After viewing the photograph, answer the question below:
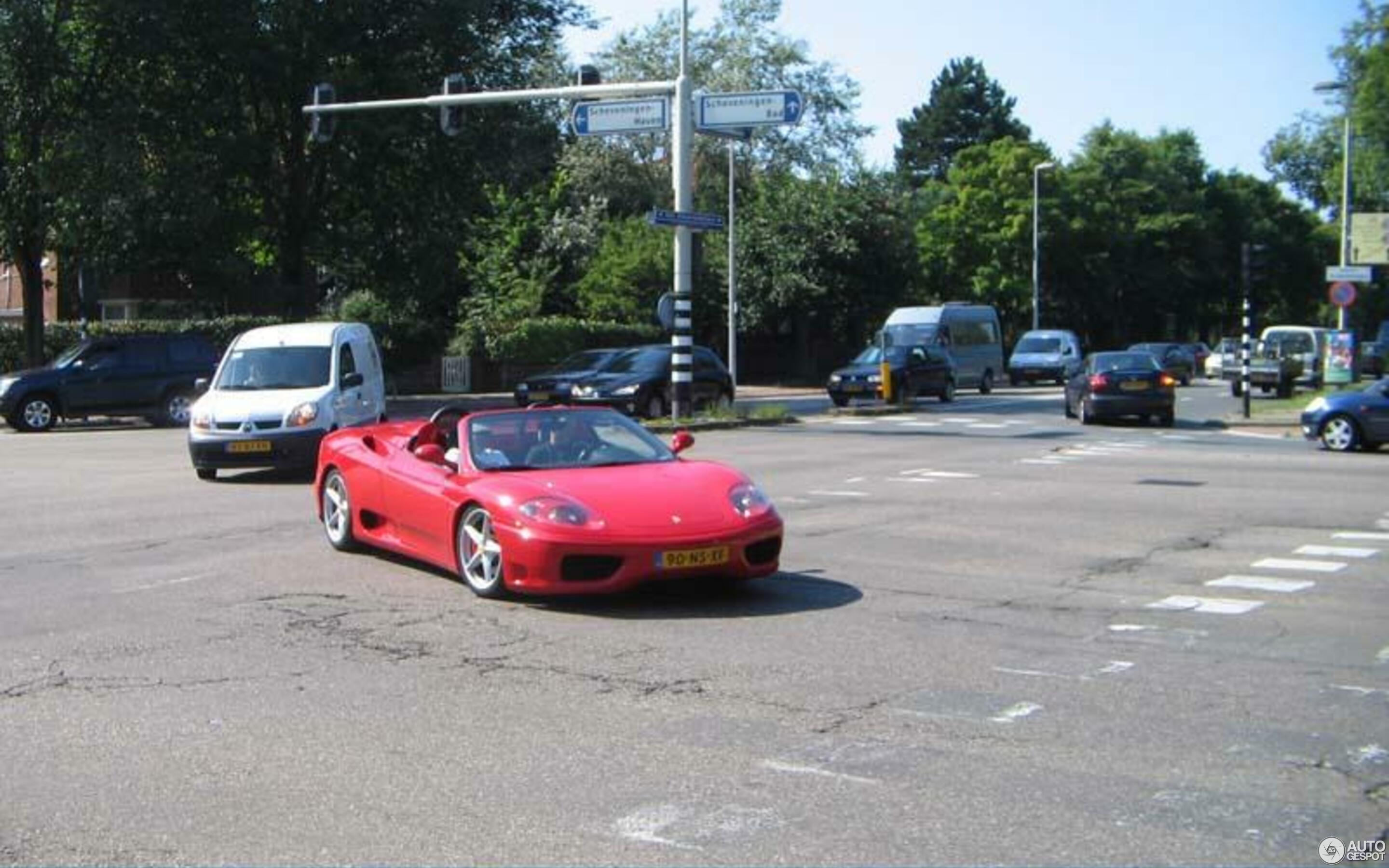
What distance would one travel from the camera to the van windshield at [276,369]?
1853 cm

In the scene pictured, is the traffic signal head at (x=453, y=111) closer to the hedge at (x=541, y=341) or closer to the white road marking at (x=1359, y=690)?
the hedge at (x=541, y=341)

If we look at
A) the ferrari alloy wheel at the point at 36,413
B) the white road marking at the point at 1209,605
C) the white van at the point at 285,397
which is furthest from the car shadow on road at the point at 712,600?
the ferrari alloy wheel at the point at 36,413

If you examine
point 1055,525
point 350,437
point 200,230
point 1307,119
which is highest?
point 1307,119

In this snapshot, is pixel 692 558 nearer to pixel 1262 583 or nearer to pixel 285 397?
pixel 1262 583

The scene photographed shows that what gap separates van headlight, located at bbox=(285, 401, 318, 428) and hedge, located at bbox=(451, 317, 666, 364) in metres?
27.3

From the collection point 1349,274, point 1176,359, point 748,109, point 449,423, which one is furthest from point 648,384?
point 1176,359

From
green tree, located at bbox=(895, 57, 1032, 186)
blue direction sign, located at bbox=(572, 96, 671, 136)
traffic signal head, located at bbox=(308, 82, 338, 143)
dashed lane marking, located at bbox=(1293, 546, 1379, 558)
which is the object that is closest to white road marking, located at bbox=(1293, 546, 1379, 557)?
dashed lane marking, located at bbox=(1293, 546, 1379, 558)

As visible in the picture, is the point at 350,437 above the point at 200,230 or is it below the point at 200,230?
below

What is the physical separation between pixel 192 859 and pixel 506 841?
0.99 m

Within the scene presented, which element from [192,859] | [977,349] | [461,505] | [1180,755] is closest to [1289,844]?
[1180,755]

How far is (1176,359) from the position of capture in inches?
2157

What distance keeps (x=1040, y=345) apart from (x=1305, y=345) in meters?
11.1

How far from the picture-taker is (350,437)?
1194cm

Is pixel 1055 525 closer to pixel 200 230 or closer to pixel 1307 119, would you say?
pixel 200 230
